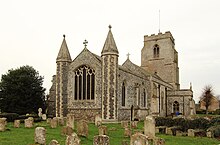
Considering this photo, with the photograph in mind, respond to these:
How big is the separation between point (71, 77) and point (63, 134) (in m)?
13.0

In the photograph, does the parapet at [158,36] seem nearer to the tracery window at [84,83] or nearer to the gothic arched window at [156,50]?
the gothic arched window at [156,50]

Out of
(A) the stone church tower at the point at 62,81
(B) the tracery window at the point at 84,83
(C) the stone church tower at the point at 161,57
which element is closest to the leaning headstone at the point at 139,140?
(B) the tracery window at the point at 84,83

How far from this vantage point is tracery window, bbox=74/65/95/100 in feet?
83.8

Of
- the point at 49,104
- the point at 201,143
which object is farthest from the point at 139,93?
the point at 201,143

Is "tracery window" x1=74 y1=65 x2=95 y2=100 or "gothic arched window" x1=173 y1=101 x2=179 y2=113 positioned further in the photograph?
"gothic arched window" x1=173 y1=101 x2=179 y2=113

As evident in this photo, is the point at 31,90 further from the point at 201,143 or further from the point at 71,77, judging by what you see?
the point at 201,143

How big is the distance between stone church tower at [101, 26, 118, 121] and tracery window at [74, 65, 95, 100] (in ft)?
5.66

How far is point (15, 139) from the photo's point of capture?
39.8ft

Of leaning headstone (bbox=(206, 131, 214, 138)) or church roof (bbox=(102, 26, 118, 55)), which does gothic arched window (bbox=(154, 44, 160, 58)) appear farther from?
leaning headstone (bbox=(206, 131, 214, 138))

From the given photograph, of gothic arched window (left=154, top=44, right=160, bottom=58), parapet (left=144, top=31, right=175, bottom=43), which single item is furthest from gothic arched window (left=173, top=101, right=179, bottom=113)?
parapet (left=144, top=31, right=175, bottom=43)

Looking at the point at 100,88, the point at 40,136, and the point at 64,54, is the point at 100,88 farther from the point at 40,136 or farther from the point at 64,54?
the point at 40,136

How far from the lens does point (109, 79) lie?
24.1 metres

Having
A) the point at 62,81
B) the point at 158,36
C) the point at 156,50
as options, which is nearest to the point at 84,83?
the point at 62,81

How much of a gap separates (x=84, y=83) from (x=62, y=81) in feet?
7.62
